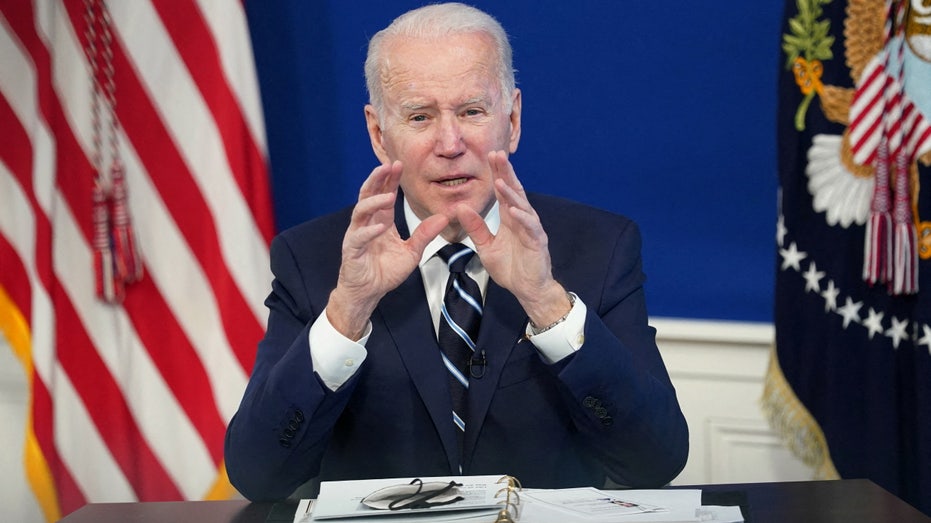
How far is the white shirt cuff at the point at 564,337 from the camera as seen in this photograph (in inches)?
69.6

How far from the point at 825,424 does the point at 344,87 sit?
171 cm

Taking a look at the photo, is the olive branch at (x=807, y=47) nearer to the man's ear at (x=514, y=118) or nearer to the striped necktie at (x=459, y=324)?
the man's ear at (x=514, y=118)

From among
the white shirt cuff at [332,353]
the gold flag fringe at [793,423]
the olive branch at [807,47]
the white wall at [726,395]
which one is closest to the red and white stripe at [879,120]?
the olive branch at [807,47]

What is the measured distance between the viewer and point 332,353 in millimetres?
1781

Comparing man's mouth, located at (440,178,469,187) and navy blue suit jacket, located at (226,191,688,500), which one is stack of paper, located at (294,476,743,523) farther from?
man's mouth, located at (440,178,469,187)

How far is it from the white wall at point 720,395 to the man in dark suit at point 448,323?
108cm

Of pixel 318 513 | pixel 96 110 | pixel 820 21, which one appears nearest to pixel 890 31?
pixel 820 21

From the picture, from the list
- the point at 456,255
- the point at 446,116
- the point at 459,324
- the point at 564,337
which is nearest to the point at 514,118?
the point at 446,116

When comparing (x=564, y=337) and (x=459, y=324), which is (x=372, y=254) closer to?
(x=459, y=324)

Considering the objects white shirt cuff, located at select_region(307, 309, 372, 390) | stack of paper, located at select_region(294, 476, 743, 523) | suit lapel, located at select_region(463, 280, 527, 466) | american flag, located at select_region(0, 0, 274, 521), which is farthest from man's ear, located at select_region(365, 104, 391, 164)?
american flag, located at select_region(0, 0, 274, 521)

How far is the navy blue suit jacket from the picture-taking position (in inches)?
70.5

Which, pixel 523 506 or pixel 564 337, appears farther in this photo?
pixel 564 337

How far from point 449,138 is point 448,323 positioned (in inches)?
13.3

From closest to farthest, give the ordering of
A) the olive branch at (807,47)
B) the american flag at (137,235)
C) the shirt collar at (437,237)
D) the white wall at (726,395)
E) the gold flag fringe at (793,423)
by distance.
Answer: the shirt collar at (437,237) → the olive branch at (807,47) → the gold flag fringe at (793,423) → the american flag at (137,235) → the white wall at (726,395)
